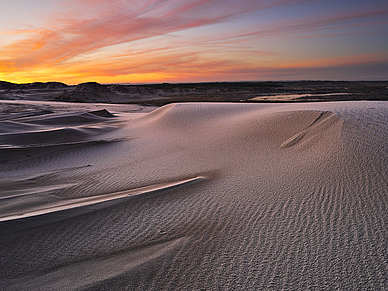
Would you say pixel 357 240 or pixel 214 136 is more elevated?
pixel 214 136

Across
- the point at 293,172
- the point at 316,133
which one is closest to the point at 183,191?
the point at 293,172

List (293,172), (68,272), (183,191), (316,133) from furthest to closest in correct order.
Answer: (316,133), (293,172), (183,191), (68,272)

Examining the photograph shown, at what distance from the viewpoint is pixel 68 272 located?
210 centimetres

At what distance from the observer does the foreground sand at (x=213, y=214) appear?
2023 mm

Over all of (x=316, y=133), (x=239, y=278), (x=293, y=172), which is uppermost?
(x=316, y=133)

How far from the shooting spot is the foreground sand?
2023mm

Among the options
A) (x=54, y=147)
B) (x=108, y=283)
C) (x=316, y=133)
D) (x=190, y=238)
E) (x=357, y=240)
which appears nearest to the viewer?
(x=108, y=283)

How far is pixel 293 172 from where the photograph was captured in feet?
12.7

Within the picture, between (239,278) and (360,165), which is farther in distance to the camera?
(360,165)

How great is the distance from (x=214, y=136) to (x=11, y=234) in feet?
15.6

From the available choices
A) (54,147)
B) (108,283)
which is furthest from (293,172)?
(54,147)

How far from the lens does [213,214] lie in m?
2.90

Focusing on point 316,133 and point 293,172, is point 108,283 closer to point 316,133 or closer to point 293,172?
point 293,172

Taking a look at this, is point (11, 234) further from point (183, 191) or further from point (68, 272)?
point (183, 191)
